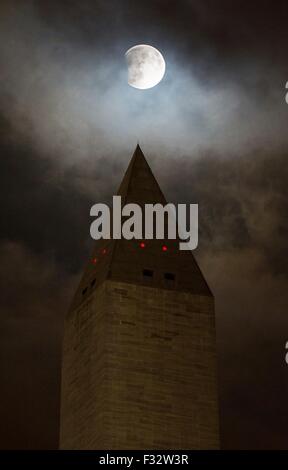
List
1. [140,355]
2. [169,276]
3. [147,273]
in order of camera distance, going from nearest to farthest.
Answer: [140,355] < [147,273] < [169,276]

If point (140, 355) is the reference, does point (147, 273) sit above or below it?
above

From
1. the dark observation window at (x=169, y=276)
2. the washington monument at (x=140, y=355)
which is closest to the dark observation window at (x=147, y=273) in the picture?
the washington monument at (x=140, y=355)

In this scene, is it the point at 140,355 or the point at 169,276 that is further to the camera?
the point at 169,276

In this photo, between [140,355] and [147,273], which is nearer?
[140,355]

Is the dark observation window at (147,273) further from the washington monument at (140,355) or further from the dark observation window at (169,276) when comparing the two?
the dark observation window at (169,276)

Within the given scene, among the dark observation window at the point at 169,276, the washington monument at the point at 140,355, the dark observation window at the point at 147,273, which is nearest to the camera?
the washington monument at the point at 140,355

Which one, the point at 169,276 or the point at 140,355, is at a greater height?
the point at 169,276

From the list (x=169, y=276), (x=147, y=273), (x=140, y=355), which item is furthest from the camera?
(x=169, y=276)

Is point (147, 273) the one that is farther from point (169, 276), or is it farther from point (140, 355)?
point (140, 355)

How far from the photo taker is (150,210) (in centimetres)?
8806

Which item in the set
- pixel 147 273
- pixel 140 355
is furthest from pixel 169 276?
pixel 140 355

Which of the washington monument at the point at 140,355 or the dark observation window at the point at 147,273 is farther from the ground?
the dark observation window at the point at 147,273

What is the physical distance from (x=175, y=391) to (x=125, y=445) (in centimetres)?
374

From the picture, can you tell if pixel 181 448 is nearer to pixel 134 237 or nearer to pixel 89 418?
pixel 89 418
